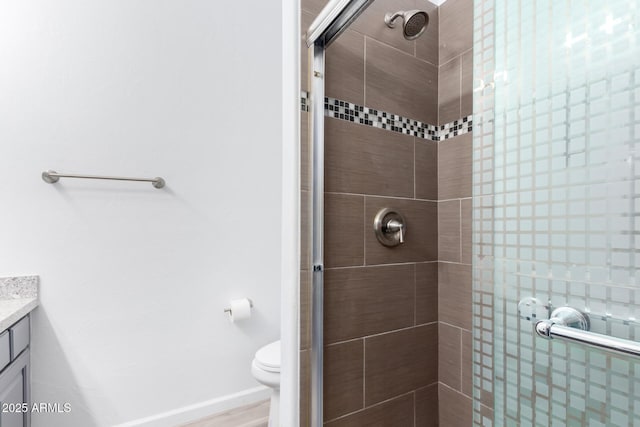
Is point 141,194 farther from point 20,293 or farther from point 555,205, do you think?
point 555,205

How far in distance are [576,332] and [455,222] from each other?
0.72 meters

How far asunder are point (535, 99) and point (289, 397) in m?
1.08

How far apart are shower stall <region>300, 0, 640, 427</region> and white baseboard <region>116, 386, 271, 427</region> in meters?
0.91

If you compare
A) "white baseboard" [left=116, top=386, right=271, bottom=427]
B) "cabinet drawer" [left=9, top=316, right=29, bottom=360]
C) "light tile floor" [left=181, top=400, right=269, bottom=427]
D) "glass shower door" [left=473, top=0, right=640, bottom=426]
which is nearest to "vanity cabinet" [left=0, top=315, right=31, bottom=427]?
"cabinet drawer" [left=9, top=316, right=29, bottom=360]

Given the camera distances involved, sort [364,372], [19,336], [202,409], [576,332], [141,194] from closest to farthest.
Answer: [576,332] < [364,372] < [19,336] < [141,194] < [202,409]

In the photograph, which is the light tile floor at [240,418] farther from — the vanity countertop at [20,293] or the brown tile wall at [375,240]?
the vanity countertop at [20,293]

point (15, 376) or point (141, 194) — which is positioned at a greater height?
point (141, 194)

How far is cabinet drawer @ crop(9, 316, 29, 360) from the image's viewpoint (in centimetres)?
118

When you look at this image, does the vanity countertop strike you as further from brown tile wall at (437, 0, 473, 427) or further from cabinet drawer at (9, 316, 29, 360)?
brown tile wall at (437, 0, 473, 427)

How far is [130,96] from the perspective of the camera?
5.08 ft

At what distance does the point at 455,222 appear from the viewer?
1.29 metres

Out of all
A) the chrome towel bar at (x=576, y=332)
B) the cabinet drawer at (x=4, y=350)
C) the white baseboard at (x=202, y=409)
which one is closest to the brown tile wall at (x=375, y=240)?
the chrome towel bar at (x=576, y=332)

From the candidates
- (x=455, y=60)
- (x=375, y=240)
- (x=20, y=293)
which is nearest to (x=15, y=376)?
(x=20, y=293)

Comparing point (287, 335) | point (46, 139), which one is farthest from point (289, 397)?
point (46, 139)
